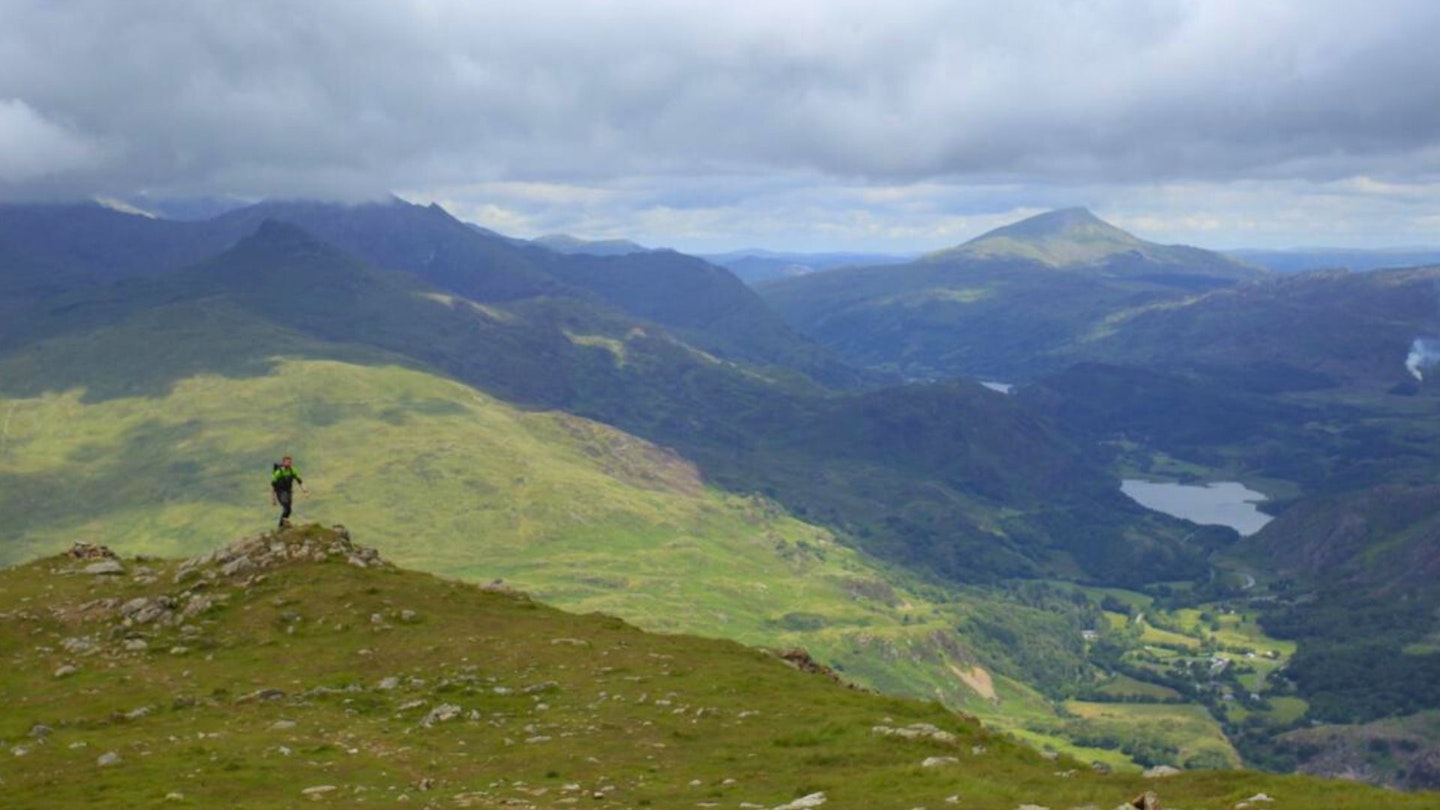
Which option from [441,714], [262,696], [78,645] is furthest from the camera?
[78,645]

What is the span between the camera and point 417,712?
174 ft

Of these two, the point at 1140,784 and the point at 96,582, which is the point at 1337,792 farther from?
the point at 96,582

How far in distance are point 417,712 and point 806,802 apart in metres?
24.6

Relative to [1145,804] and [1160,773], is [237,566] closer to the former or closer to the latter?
[1160,773]

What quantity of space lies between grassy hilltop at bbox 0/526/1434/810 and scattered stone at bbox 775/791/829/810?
1.65 feet

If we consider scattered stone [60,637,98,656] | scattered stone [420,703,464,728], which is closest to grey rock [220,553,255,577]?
scattered stone [60,637,98,656]

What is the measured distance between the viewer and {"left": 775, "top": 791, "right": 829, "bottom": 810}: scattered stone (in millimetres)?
35156

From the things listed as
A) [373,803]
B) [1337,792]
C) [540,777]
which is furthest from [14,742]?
[1337,792]

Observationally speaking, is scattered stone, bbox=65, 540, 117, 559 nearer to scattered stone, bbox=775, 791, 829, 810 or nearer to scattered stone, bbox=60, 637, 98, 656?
scattered stone, bbox=60, 637, 98, 656

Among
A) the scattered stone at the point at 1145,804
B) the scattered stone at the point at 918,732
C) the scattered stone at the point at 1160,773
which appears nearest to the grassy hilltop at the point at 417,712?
the scattered stone at the point at 918,732

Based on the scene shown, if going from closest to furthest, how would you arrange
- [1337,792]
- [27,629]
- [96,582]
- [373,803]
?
[1337,792], [373,803], [27,629], [96,582]

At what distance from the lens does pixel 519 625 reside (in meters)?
70.2

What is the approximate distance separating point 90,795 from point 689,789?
842 inches

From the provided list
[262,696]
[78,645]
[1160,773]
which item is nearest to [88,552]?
[78,645]
